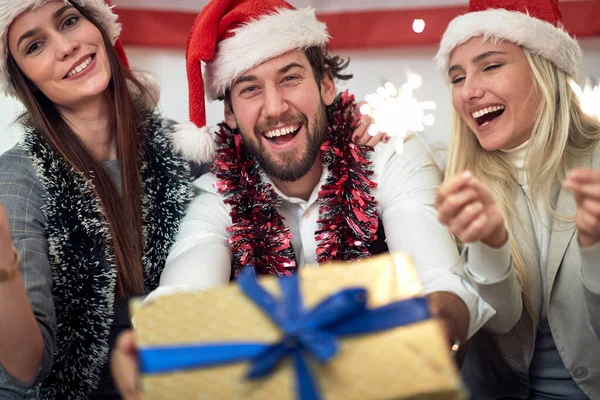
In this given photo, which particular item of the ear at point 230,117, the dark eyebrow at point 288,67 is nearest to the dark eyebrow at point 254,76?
the dark eyebrow at point 288,67

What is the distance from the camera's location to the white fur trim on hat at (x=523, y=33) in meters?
1.53

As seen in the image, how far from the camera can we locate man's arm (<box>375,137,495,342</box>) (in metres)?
1.21

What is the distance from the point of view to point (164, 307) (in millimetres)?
901

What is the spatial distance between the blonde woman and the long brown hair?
852mm

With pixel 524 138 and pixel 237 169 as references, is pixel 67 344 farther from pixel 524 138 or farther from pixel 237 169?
pixel 524 138

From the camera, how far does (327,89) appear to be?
1845 mm

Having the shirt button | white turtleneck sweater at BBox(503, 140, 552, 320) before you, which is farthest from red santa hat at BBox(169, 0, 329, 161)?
the shirt button

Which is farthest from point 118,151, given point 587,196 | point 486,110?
point 587,196

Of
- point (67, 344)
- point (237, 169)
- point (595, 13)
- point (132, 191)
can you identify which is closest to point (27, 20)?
point (132, 191)

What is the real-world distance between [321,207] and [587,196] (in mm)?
782

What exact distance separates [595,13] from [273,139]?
1.15 meters

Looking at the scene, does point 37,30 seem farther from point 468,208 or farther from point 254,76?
point 468,208

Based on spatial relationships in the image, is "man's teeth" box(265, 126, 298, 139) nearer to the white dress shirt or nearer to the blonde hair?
A: the white dress shirt

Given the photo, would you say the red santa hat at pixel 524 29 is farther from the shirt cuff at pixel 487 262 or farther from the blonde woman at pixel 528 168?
the shirt cuff at pixel 487 262
